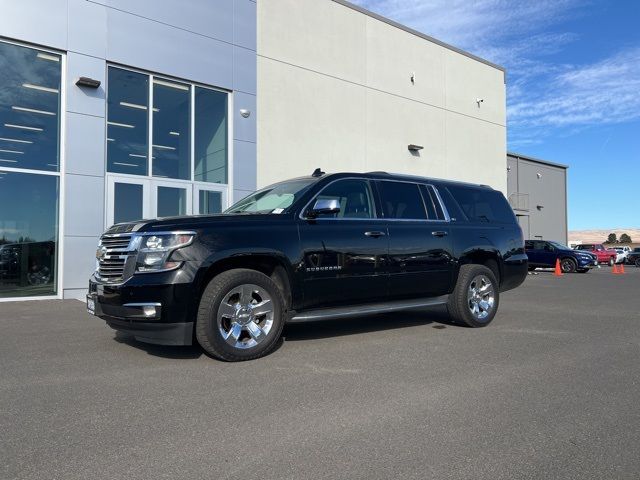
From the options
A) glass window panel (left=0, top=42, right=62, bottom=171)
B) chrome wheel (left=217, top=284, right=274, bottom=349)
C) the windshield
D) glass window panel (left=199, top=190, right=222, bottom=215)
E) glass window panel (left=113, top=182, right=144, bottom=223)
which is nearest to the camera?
chrome wheel (left=217, top=284, right=274, bottom=349)

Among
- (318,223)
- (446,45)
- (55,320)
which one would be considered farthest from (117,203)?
(446,45)

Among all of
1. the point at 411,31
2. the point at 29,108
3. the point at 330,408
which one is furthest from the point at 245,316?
the point at 411,31

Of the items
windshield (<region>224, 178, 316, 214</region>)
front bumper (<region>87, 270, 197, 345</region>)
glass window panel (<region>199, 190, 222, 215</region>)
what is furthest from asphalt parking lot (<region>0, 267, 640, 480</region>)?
glass window panel (<region>199, 190, 222, 215</region>)

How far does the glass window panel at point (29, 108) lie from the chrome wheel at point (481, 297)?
30.6ft

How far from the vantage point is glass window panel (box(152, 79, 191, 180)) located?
42.1ft

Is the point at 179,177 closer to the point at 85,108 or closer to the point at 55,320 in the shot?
the point at 85,108

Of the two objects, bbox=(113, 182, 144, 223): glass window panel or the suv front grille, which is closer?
the suv front grille

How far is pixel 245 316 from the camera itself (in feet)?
16.7

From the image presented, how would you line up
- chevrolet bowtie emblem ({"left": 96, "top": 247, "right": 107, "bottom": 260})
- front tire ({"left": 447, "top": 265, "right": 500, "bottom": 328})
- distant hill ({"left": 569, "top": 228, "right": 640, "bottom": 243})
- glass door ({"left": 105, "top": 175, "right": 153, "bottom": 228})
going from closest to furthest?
1. chevrolet bowtie emblem ({"left": 96, "top": 247, "right": 107, "bottom": 260})
2. front tire ({"left": 447, "top": 265, "right": 500, "bottom": 328})
3. glass door ({"left": 105, "top": 175, "right": 153, "bottom": 228})
4. distant hill ({"left": 569, "top": 228, "right": 640, "bottom": 243})

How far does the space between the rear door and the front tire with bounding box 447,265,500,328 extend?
0.22 m

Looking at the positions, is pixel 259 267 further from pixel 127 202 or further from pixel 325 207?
pixel 127 202

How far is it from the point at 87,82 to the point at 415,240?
8.72m

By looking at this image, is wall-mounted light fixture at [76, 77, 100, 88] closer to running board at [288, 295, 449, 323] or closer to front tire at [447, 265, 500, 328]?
running board at [288, 295, 449, 323]

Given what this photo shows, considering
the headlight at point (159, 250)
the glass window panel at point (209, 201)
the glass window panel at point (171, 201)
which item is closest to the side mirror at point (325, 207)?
the headlight at point (159, 250)
